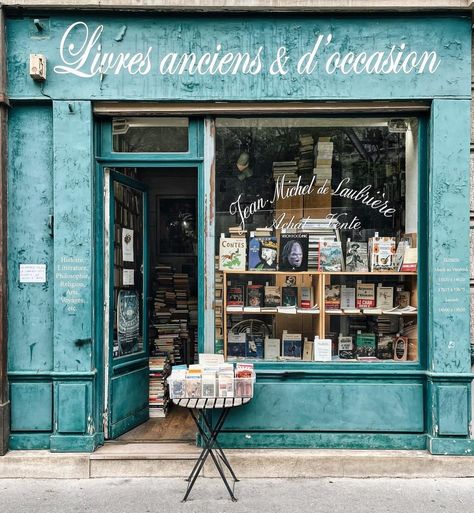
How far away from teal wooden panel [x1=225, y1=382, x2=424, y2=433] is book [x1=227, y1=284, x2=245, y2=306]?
2.84 ft

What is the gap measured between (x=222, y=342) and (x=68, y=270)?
1.69 meters

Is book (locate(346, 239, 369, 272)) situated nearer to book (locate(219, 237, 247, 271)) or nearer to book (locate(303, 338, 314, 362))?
book (locate(303, 338, 314, 362))

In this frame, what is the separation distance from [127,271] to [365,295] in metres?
2.63

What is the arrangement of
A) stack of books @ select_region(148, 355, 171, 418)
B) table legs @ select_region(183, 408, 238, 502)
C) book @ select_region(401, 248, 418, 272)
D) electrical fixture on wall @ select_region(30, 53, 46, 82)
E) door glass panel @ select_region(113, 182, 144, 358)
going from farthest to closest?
stack of books @ select_region(148, 355, 171, 418)
door glass panel @ select_region(113, 182, 144, 358)
book @ select_region(401, 248, 418, 272)
electrical fixture on wall @ select_region(30, 53, 46, 82)
table legs @ select_region(183, 408, 238, 502)

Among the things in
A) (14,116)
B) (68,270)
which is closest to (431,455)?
(68,270)

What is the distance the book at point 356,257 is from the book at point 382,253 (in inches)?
2.8

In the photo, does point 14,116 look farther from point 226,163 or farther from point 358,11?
point 358,11

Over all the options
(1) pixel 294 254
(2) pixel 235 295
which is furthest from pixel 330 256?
(2) pixel 235 295

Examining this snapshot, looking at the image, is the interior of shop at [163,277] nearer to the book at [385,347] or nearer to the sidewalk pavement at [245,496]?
the sidewalk pavement at [245,496]

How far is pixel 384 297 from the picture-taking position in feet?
17.9

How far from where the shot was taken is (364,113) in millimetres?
5305

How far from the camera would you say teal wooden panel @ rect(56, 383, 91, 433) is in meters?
5.04

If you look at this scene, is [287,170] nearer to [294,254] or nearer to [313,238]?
[313,238]

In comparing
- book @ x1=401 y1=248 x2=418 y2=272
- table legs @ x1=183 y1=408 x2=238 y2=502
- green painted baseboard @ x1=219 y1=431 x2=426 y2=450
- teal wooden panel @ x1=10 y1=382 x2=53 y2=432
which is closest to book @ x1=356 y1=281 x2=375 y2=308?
book @ x1=401 y1=248 x2=418 y2=272
